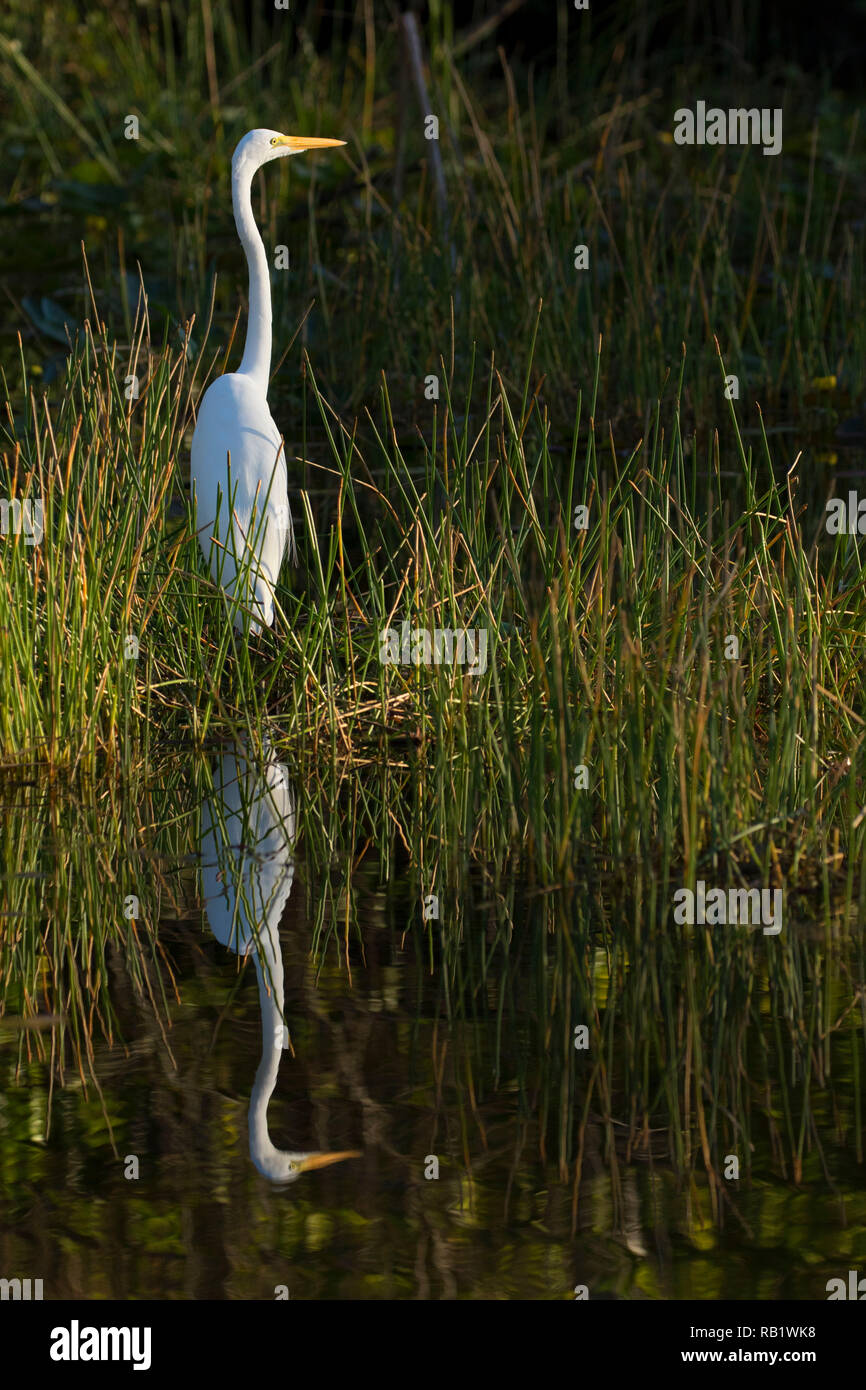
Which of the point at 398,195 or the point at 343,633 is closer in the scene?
the point at 343,633

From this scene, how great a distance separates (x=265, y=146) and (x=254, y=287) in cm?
35

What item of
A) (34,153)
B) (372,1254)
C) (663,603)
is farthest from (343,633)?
(34,153)

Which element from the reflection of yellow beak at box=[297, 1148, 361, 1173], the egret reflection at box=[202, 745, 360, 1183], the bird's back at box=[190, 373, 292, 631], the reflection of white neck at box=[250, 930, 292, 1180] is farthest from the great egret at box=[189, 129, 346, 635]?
the reflection of yellow beak at box=[297, 1148, 361, 1173]

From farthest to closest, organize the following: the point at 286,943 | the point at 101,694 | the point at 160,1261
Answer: the point at 101,694
the point at 286,943
the point at 160,1261

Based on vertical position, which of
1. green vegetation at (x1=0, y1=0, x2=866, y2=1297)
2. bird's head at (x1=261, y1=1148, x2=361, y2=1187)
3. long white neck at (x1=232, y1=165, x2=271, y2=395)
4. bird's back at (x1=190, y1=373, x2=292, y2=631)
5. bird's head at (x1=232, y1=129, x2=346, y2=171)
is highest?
bird's head at (x1=232, y1=129, x2=346, y2=171)


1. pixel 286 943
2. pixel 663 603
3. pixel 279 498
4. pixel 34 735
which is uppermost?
pixel 279 498

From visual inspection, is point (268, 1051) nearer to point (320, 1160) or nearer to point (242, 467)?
point (320, 1160)

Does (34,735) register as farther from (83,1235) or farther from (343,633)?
(83,1235)

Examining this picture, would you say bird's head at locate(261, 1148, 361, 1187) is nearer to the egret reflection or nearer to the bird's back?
the egret reflection

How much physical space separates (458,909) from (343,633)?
1.09m

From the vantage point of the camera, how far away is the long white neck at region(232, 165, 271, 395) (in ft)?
14.1

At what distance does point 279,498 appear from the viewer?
4207 mm

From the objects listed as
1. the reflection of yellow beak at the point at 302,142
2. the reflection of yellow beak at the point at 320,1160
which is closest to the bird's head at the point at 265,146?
the reflection of yellow beak at the point at 302,142

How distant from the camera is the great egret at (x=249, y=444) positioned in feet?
13.4
